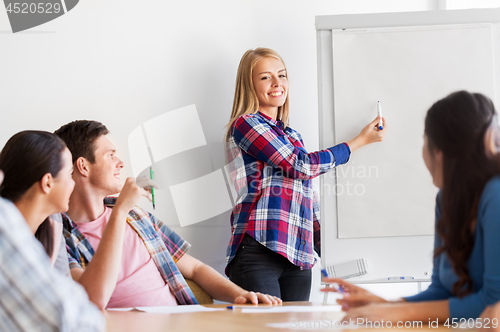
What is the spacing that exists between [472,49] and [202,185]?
127cm

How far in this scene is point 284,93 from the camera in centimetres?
185

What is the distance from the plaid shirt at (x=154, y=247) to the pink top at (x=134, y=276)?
17mm

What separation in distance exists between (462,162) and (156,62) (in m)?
1.73

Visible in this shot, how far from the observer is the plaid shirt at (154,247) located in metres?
1.27

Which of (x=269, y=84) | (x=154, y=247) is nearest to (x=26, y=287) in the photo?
(x=154, y=247)

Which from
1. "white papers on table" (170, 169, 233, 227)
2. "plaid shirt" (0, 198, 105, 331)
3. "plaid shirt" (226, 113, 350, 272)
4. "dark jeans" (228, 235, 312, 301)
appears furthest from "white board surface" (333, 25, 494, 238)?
"plaid shirt" (0, 198, 105, 331)

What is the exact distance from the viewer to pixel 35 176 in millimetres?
1055

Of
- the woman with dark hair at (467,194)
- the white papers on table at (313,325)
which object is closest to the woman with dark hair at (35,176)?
the white papers on table at (313,325)

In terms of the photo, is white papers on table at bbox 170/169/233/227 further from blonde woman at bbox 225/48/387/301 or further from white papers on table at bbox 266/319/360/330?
white papers on table at bbox 266/319/360/330

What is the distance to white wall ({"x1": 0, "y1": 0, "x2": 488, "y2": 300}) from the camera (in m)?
1.95

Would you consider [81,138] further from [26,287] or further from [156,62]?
[26,287]

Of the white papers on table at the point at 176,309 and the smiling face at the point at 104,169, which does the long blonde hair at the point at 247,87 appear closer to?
the smiling face at the point at 104,169

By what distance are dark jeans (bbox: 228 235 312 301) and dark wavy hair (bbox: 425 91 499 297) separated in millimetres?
1071

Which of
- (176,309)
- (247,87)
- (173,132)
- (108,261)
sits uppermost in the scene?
(247,87)
